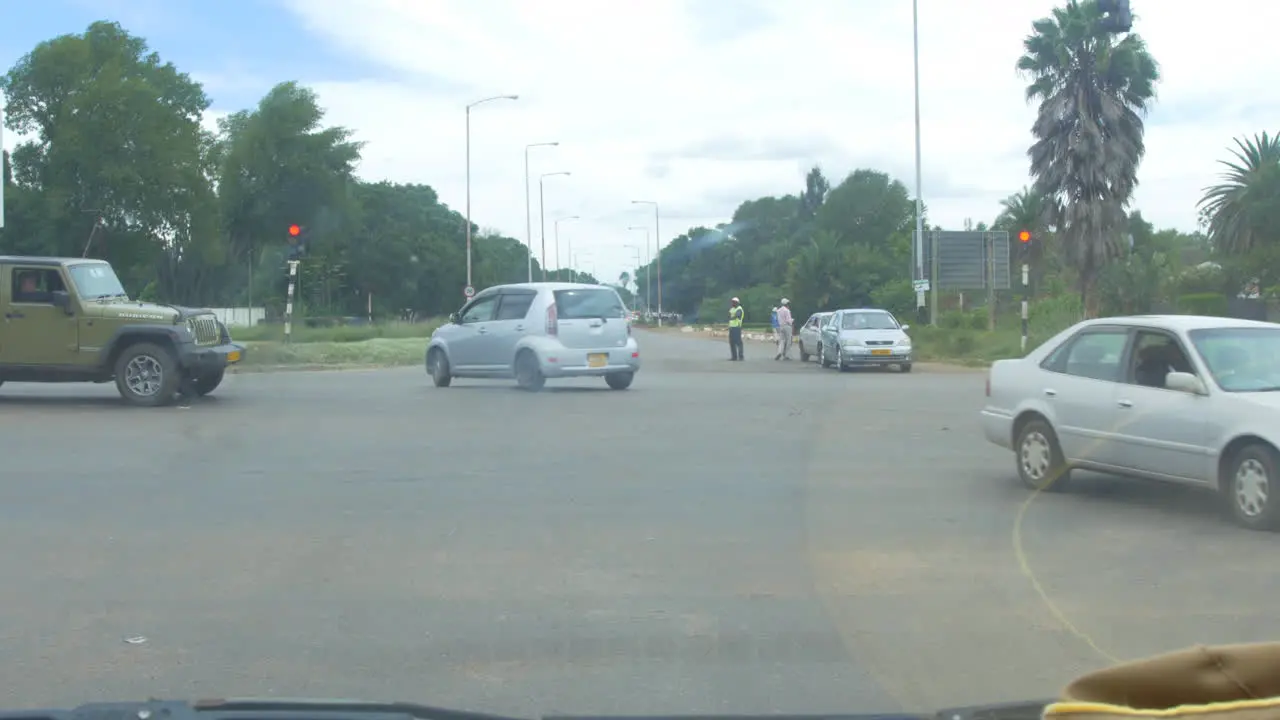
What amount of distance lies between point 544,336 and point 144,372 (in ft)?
20.7

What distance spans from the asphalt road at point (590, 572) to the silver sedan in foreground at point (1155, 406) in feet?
1.15

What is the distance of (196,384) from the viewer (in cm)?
1948

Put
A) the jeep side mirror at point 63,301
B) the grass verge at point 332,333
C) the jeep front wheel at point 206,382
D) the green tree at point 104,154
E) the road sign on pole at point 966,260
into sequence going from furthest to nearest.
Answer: the green tree at point 104,154
the road sign on pole at point 966,260
the grass verge at point 332,333
the jeep front wheel at point 206,382
the jeep side mirror at point 63,301

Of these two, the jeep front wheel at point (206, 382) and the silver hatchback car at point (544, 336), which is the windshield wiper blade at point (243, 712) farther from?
the silver hatchback car at point (544, 336)

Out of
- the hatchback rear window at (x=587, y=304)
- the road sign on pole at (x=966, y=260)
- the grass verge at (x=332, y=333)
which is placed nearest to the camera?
the hatchback rear window at (x=587, y=304)

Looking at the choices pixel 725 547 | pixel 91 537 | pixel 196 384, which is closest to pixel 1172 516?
pixel 725 547

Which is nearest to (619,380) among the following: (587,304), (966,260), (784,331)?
(587,304)

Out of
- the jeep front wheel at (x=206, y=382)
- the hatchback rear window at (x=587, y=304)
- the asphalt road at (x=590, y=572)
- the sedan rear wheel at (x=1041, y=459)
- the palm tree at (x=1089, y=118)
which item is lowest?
the asphalt road at (x=590, y=572)

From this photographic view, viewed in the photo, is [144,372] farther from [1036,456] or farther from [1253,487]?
[1253,487]

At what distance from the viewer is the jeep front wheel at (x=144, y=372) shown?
17953 millimetres

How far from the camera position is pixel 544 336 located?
2167 centimetres

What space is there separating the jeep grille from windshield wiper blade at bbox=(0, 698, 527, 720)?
15993mm

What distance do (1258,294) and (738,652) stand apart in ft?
162

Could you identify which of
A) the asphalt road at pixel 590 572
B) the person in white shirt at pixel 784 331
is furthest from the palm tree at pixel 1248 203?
the asphalt road at pixel 590 572
